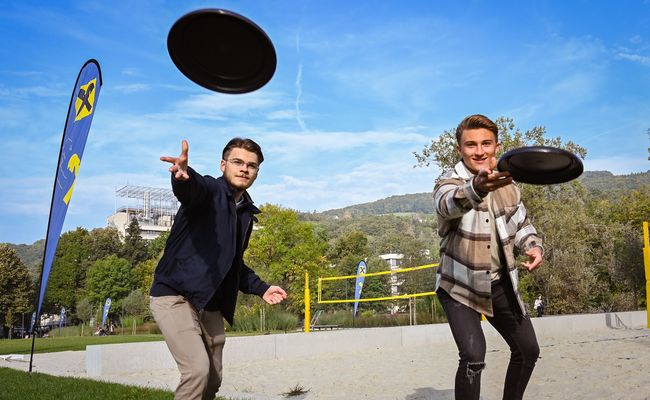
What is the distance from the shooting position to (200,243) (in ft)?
12.8

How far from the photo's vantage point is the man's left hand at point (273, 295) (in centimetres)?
448

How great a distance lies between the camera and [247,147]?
4.34 meters

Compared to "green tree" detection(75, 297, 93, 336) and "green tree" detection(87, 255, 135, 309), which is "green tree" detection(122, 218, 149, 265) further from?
"green tree" detection(75, 297, 93, 336)

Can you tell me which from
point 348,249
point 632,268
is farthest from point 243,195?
point 348,249

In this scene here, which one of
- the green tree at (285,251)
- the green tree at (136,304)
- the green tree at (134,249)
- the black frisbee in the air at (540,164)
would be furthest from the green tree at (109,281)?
the black frisbee in the air at (540,164)

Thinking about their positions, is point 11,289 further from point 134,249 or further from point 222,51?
point 222,51

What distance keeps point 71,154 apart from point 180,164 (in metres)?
6.21

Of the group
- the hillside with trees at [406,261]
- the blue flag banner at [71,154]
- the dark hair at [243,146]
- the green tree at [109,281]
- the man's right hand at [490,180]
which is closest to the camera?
the man's right hand at [490,180]

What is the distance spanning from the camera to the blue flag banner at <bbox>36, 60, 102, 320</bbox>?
8.82 meters

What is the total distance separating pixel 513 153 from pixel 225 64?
1831mm

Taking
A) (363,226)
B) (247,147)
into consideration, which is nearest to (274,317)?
(247,147)

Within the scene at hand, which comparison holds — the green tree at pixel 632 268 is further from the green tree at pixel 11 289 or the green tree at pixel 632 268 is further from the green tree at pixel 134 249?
the green tree at pixel 134 249

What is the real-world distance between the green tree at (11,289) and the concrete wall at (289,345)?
51.9m

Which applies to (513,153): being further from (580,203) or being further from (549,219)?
(580,203)
